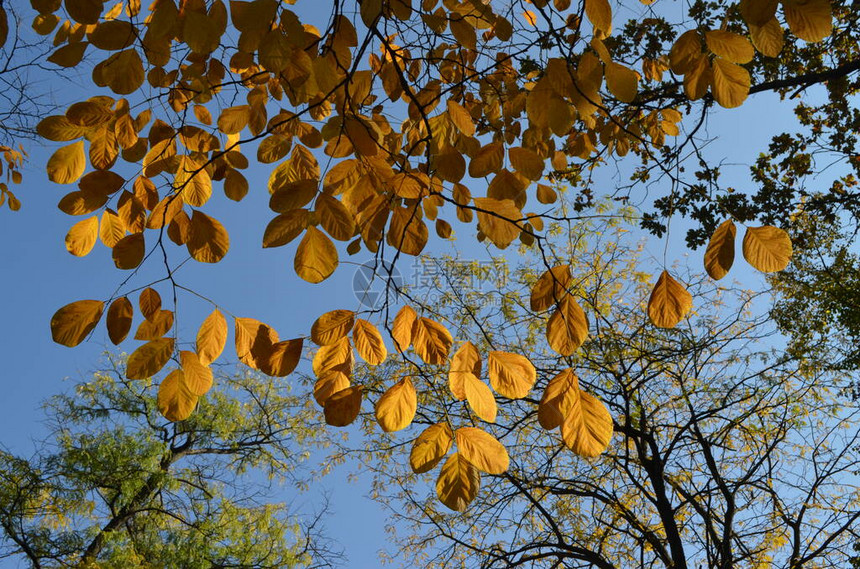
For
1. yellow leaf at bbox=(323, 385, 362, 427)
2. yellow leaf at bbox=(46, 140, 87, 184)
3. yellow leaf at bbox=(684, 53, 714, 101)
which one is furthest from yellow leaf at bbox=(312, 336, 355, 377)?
yellow leaf at bbox=(684, 53, 714, 101)

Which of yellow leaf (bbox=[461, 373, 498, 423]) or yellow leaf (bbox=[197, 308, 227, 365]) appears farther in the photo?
yellow leaf (bbox=[197, 308, 227, 365])

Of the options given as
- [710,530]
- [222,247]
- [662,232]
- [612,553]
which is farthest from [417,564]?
[222,247]

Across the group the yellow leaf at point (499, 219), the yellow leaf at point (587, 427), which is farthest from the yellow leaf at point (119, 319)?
the yellow leaf at point (587, 427)

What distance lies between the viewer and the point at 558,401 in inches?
38.8

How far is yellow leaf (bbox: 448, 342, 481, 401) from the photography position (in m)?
1.04

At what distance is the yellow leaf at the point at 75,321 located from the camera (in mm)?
1082

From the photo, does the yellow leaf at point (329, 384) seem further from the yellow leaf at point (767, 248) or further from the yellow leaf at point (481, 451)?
the yellow leaf at point (767, 248)

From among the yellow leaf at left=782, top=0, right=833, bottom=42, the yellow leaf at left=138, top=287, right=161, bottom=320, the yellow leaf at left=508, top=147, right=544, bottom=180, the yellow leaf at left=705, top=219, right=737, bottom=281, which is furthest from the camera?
the yellow leaf at left=508, top=147, right=544, bottom=180

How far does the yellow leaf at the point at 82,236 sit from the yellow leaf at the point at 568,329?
1017 millimetres

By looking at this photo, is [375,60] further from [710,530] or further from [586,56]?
[710,530]

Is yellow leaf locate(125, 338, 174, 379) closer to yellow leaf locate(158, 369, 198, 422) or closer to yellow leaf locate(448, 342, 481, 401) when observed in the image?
yellow leaf locate(158, 369, 198, 422)

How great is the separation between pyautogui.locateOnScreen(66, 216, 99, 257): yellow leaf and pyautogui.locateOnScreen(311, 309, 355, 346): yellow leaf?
1.91 ft

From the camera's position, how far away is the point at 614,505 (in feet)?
15.8

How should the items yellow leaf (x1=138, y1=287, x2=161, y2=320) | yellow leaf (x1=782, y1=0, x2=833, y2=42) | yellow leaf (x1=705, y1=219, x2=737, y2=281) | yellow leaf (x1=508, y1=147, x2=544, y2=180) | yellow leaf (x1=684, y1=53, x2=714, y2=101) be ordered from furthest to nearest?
yellow leaf (x1=508, y1=147, x2=544, y2=180), yellow leaf (x1=138, y1=287, x2=161, y2=320), yellow leaf (x1=684, y1=53, x2=714, y2=101), yellow leaf (x1=705, y1=219, x2=737, y2=281), yellow leaf (x1=782, y1=0, x2=833, y2=42)
